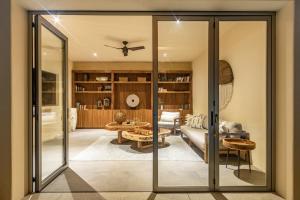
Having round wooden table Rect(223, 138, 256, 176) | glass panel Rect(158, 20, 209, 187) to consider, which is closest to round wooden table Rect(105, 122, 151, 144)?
glass panel Rect(158, 20, 209, 187)

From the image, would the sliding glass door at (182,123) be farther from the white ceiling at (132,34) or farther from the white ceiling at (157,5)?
the white ceiling at (157,5)

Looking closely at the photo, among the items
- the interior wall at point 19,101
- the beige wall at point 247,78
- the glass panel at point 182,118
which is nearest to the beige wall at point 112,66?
the glass panel at point 182,118

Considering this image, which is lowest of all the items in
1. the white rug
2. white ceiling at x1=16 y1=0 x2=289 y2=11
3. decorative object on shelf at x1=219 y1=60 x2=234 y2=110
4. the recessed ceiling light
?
the white rug

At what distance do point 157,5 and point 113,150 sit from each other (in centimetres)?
351

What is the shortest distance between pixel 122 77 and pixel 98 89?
41.9 inches

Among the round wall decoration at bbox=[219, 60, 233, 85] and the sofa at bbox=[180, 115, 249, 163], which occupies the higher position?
the round wall decoration at bbox=[219, 60, 233, 85]

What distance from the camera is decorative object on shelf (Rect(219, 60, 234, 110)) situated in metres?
3.25

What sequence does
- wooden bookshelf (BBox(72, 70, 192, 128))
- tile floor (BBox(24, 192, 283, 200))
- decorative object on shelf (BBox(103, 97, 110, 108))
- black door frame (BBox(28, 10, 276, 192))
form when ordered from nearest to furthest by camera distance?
tile floor (BBox(24, 192, 283, 200))
black door frame (BBox(28, 10, 276, 192))
wooden bookshelf (BBox(72, 70, 192, 128))
decorative object on shelf (BBox(103, 97, 110, 108))

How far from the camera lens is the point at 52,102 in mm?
3686

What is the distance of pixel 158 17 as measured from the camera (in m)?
3.12

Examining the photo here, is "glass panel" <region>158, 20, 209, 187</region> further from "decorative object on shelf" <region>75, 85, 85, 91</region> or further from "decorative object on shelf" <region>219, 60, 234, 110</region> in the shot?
"decorative object on shelf" <region>75, 85, 85, 91</region>

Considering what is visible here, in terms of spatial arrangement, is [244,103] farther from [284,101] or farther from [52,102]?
[52,102]
